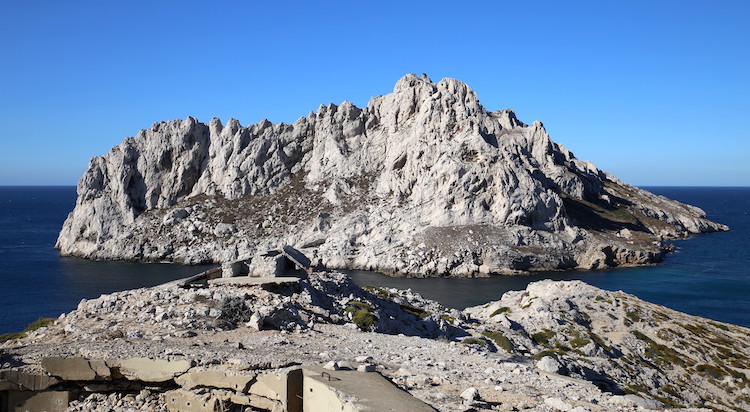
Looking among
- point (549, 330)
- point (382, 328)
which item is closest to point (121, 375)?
point (382, 328)

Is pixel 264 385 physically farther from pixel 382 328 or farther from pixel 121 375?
pixel 382 328

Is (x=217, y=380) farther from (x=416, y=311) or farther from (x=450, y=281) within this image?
(x=450, y=281)

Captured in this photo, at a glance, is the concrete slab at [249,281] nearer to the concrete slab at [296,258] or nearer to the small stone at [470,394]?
the concrete slab at [296,258]

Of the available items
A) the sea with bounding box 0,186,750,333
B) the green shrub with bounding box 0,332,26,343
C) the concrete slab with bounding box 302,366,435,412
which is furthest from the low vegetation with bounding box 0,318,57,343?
the sea with bounding box 0,186,750,333

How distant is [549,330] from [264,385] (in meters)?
29.4

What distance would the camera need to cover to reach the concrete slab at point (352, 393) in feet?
40.2

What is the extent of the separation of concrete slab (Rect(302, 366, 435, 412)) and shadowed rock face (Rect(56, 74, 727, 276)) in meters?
75.5

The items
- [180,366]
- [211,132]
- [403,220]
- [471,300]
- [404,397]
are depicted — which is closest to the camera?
[404,397]

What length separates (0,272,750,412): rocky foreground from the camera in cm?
1552

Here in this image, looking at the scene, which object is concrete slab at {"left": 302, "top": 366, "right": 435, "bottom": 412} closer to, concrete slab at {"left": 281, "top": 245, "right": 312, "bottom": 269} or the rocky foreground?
the rocky foreground

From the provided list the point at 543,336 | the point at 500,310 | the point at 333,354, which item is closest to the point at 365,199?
the point at 500,310

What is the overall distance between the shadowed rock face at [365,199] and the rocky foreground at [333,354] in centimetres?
5471

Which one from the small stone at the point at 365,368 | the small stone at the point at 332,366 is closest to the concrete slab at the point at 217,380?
the small stone at the point at 332,366

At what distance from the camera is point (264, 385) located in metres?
14.7
